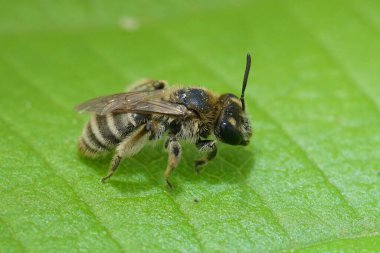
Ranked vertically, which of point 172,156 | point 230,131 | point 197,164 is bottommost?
point 197,164

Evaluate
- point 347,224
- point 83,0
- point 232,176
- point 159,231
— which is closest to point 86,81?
point 83,0

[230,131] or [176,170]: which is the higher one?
[230,131]

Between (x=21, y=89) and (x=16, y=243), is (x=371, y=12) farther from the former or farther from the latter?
(x=16, y=243)

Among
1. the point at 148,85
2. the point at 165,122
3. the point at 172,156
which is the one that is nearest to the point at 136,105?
the point at 165,122

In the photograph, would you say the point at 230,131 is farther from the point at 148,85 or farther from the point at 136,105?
the point at 148,85

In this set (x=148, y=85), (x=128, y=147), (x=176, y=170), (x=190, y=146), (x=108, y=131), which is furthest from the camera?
(x=190, y=146)

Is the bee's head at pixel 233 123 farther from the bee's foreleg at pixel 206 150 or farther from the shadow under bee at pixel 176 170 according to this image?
the shadow under bee at pixel 176 170

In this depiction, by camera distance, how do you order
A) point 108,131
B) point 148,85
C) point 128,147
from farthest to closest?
point 148,85 < point 108,131 < point 128,147
